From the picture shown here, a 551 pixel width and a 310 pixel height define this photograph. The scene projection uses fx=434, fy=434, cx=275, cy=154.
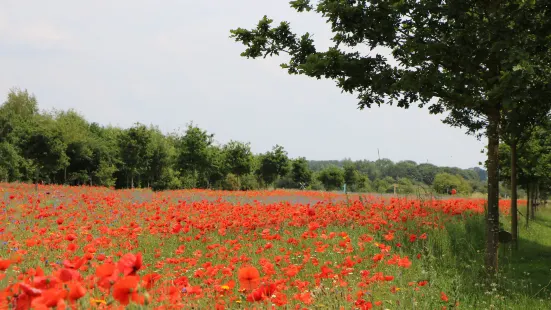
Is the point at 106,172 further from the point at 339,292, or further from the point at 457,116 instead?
the point at 339,292

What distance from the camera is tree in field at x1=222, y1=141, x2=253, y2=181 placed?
38.2 m

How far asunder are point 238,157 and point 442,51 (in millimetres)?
32106

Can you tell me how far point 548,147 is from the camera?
1709 cm

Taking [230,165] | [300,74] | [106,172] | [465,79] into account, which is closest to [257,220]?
[300,74]

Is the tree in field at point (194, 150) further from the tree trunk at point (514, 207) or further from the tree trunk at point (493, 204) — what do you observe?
the tree trunk at point (493, 204)

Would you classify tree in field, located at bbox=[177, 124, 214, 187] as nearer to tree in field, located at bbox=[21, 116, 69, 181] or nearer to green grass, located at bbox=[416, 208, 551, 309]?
tree in field, located at bbox=[21, 116, 69, 181]

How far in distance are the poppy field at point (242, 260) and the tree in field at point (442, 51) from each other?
6.78 feet

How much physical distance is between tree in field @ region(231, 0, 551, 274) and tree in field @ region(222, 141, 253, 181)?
30.6 m

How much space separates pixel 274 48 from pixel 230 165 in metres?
30.9

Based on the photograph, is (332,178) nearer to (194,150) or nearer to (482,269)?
(194,150)

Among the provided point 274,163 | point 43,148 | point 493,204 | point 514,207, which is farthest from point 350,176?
point 493,204

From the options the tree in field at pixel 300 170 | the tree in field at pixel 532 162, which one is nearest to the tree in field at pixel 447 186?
the tree in field at pixel 532 162

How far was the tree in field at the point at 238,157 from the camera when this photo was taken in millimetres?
38219

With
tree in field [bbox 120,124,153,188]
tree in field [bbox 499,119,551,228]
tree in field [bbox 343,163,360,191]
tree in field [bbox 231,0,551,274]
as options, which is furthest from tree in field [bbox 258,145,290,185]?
tree in field [bbox 231,0,551,274]
